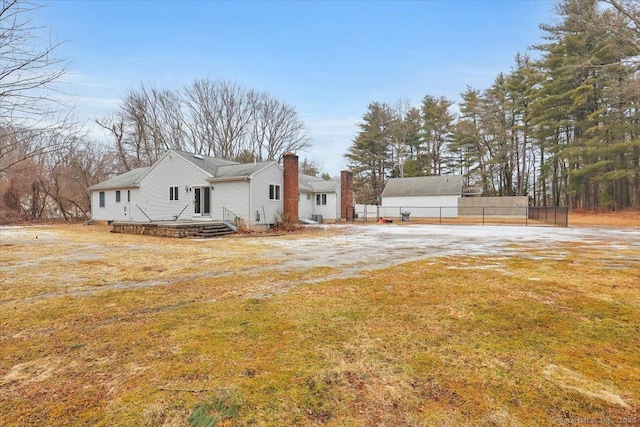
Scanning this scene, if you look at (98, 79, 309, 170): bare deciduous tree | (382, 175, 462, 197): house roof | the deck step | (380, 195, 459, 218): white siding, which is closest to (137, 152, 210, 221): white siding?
the deck step

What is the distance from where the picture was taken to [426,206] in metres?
32.9

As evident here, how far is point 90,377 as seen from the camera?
247 cm

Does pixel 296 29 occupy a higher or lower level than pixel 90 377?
higher

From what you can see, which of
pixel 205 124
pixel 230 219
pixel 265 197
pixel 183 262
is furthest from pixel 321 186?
pixel 183 262

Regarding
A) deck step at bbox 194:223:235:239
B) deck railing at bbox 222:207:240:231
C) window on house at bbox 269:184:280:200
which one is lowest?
deck step at bbox 194:223:235:239

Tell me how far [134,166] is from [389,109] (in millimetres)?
31432

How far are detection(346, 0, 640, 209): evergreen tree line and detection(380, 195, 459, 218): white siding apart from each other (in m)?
7.99

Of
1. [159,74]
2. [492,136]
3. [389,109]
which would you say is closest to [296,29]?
[159,74]

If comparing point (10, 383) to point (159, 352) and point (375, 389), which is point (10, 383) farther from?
point (375, 389)

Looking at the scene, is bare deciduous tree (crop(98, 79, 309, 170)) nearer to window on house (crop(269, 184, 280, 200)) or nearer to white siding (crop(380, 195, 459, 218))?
white siding (crop(380, 195, 459, 218))

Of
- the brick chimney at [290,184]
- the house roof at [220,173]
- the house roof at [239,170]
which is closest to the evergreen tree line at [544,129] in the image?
the brick chimney at [290,184]

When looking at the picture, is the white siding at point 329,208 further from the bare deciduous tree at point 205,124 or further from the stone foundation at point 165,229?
the stone foundation at point 165,229

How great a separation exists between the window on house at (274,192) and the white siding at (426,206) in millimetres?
15321

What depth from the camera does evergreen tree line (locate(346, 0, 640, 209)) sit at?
81.7 ft
